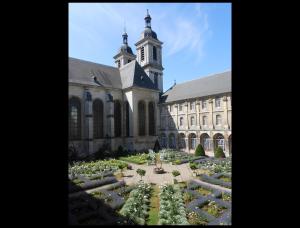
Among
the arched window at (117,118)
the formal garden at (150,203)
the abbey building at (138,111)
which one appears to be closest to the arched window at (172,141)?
the abbey building at (138,111)

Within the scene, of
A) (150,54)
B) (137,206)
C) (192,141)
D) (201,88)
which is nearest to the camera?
(137,206)

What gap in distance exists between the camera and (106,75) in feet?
105

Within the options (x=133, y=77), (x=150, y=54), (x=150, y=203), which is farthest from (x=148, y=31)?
(x=150, y=203)

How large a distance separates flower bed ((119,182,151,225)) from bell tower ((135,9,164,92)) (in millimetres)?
31564

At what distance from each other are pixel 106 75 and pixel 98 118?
7315 mm

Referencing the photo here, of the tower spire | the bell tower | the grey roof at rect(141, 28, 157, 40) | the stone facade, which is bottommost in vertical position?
the stone facade

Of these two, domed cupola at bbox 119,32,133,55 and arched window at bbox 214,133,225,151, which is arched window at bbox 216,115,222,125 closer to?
arched window at bbox 214,133,225,151

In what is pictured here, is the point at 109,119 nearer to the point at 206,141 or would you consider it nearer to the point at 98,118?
the point at 98,118

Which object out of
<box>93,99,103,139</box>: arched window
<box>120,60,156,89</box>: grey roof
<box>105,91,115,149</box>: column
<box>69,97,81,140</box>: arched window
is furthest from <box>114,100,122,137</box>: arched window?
<box>69,97,81,140</box>: arched window

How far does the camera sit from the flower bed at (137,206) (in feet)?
27.7

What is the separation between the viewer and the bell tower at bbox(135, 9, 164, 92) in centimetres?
4084
